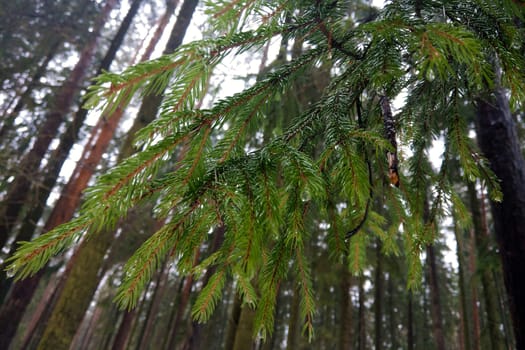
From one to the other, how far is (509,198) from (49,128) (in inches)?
418

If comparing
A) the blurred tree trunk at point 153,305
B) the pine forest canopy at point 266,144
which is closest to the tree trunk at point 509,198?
the pine forest canopy at point 266,144

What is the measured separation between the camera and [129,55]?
2009 centimetres

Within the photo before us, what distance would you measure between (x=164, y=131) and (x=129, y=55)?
22.4 m

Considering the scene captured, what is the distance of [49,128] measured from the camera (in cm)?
876

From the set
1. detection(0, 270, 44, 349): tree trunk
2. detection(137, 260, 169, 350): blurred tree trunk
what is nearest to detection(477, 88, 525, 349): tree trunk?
detection(0, 270, 44, 349): tree trunk

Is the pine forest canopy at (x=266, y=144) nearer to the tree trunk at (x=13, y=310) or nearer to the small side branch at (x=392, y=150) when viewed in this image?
the small side branch at (x=392, y=150)

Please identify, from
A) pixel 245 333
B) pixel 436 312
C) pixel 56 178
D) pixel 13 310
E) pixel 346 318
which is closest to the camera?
pixel 245 333

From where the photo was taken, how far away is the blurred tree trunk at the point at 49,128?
742 centimetres

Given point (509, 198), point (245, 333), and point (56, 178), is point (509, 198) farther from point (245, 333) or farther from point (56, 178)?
point (56, 178)

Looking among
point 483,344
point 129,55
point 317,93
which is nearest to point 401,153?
point 317,93

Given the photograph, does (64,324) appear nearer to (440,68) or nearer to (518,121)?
(440,68)

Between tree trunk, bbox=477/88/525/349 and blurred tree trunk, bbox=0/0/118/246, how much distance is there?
25.3 feet

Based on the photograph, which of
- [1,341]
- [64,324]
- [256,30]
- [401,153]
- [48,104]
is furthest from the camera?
[48,104]

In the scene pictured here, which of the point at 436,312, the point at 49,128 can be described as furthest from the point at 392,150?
the point at 436,312
